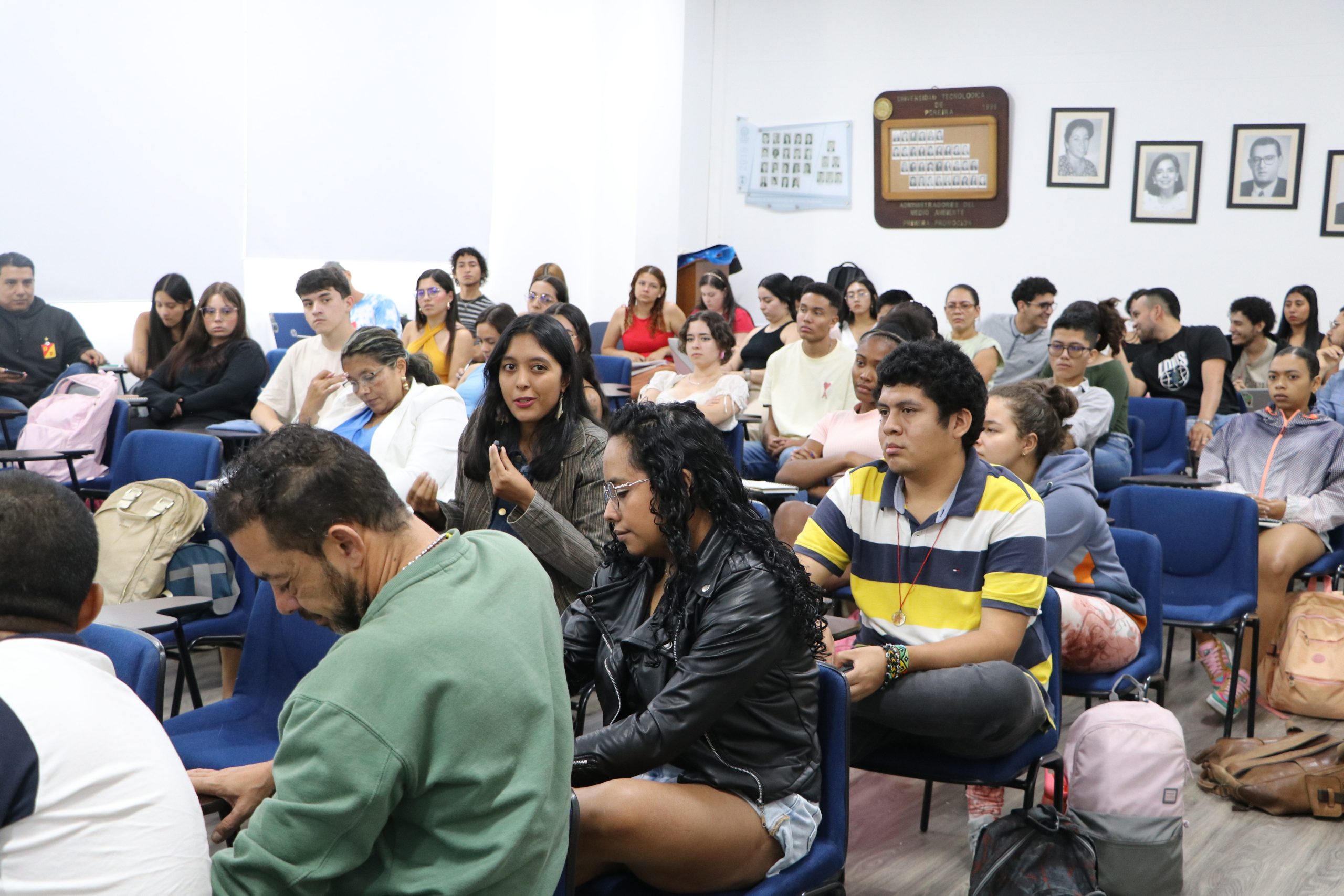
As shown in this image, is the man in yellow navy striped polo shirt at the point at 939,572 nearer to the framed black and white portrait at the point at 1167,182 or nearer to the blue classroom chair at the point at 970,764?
the blue classroom chair at the point at 970,764

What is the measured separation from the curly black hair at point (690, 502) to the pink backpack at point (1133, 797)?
103 centimetres

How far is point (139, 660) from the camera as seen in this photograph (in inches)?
78.6

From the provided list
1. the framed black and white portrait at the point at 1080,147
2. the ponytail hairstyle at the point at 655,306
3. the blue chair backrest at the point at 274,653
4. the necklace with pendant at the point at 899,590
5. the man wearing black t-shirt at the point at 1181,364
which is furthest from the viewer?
the framed black and white portrait at the point at 1080,147

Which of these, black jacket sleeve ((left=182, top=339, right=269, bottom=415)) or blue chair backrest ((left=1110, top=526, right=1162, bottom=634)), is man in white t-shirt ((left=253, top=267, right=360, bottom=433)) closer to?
black jacket sleeve ((left=182, top=339, right=269, bottom=415))

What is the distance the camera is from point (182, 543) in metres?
3.21

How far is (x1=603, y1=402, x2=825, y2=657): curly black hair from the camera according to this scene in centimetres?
191

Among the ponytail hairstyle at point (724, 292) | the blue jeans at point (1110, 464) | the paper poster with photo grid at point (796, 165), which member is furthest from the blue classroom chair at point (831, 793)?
the paper poster with photo grid at point (796, 165)

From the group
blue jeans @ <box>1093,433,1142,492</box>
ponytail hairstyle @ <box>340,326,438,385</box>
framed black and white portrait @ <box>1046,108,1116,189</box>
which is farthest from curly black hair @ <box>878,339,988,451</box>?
framed black and white portrait @ <box>1046,108,1116,189</box>

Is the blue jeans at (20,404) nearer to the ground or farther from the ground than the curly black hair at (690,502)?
nearer to the ground

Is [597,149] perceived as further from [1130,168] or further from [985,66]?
[1130,168]

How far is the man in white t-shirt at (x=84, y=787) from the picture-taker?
40.9 inches

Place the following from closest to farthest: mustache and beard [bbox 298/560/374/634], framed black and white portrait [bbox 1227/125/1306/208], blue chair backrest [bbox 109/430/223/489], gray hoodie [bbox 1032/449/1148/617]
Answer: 1. mustache and beard [bbox 298/560/374/634]
2. gray hoodie [bbox 1032/449/1148/617]
3. blue chair backrest [bbox 109/430/223/489]
4. framed black and white portrait [bbox 1227/125/1306/208]

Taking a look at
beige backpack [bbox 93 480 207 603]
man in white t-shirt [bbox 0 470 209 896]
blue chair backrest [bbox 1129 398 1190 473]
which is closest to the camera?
man in white t-shirt [bbox 0 470 209 896]

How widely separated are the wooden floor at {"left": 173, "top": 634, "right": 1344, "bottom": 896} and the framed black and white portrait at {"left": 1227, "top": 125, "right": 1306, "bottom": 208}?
17.4 ft
